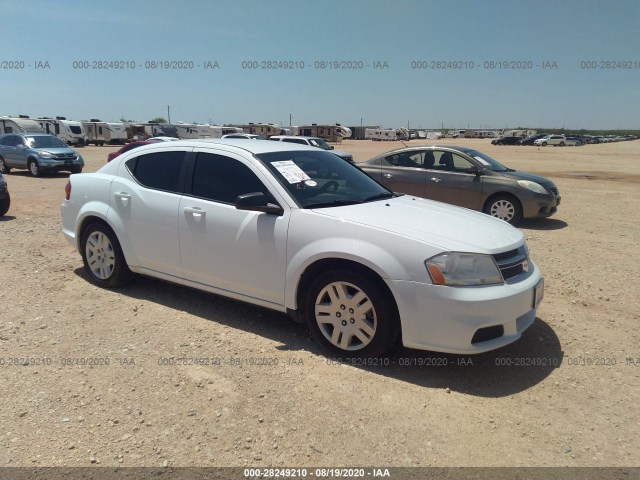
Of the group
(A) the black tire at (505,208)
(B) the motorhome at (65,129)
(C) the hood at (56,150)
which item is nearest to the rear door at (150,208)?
(A) the black tire at (505,208)

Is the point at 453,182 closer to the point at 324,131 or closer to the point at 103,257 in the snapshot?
the point at 103,257

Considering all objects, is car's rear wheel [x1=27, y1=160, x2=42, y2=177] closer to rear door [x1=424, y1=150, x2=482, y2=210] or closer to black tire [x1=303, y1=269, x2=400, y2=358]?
rear door [x1=424, y1=150, x2=482, y2=210]

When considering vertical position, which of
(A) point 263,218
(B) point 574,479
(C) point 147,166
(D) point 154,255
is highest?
(C) point 147,166

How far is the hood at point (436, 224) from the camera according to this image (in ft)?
11.4

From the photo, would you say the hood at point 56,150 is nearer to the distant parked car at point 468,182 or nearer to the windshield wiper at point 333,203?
the distant parked car at point 468,182

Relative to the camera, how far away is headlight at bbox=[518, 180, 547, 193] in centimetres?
931

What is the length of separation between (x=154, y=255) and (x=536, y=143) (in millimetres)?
78642

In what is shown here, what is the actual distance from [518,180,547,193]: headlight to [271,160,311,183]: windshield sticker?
651 cm

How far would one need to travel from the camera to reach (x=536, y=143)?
7375 centimetres

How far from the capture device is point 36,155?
1780 cm

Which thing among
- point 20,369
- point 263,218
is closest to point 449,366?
point 263,218

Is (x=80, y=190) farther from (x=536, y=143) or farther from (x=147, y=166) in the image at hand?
(x=536, y=143)

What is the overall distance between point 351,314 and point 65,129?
147 ft

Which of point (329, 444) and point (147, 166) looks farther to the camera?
point (147, 166)
